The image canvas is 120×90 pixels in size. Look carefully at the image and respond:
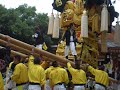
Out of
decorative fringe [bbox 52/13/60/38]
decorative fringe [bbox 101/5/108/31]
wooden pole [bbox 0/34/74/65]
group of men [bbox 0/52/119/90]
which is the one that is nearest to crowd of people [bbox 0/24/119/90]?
group of men [bbox 0/52/119/90]

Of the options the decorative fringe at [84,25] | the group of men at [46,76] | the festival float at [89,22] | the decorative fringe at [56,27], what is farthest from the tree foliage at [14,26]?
the group of men at [46,76]

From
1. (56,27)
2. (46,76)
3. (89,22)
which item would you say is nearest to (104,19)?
(89,22)

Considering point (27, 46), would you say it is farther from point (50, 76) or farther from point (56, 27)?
point (56, 27)

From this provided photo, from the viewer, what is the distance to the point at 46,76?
29.1 feet

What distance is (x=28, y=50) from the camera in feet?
27.1

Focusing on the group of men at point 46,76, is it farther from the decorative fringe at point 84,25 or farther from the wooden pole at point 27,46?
the decorative fringe at point 84,25

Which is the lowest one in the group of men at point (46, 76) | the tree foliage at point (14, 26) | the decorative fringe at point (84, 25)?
the group of men at point (46, 76)

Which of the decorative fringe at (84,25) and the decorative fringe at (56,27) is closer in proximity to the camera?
the decorative fringe at (84,25)

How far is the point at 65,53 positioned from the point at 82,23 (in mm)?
974

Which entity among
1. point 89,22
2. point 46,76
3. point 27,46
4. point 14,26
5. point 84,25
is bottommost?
point 46,76

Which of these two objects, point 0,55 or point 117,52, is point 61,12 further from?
point 117,52

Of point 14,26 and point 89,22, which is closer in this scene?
point 89,22

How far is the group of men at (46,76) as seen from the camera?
800cm

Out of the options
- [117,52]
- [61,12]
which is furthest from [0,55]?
[117,52]
